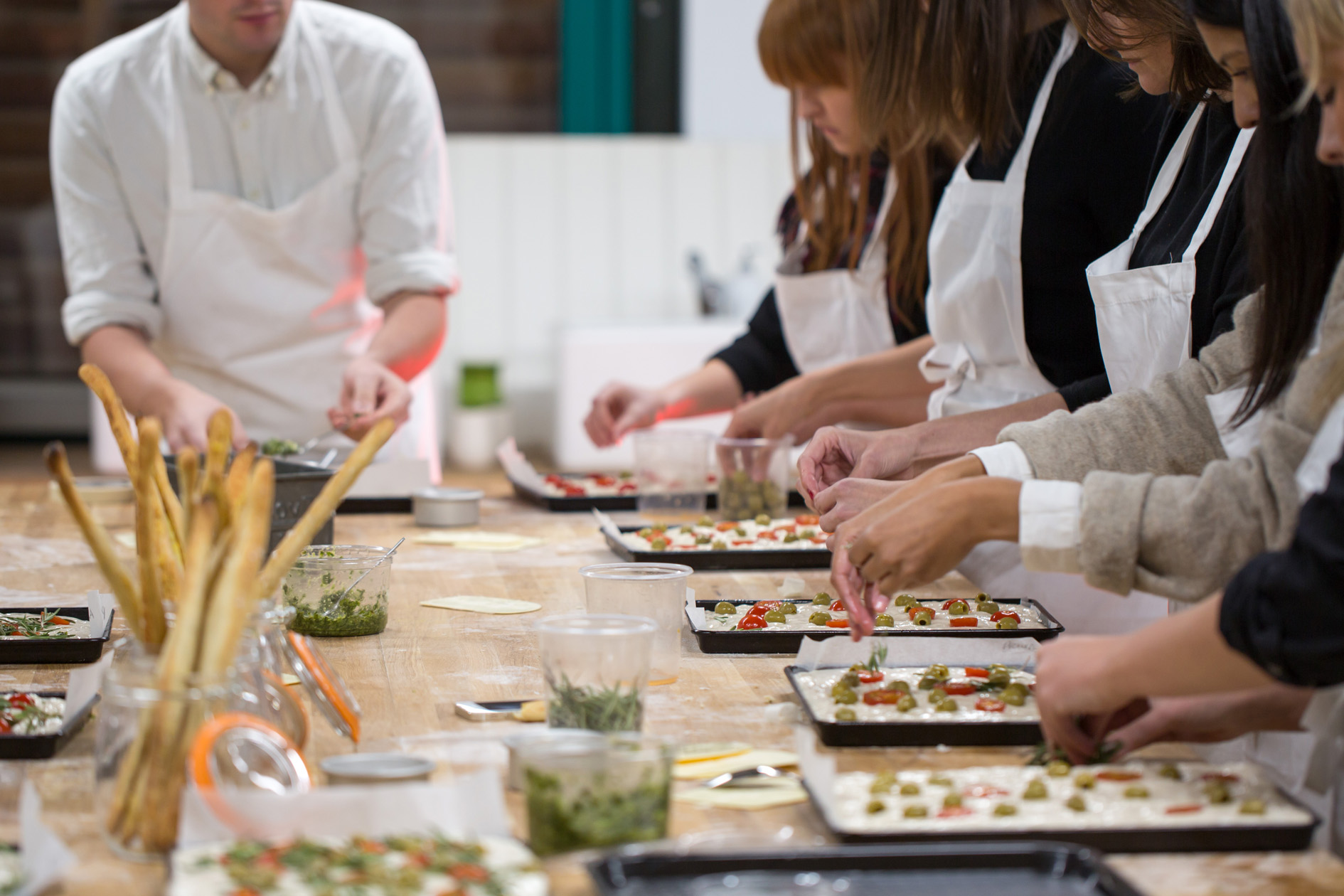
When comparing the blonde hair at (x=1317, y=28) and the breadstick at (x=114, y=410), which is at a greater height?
the blonde hair at (x=1317, y=28)

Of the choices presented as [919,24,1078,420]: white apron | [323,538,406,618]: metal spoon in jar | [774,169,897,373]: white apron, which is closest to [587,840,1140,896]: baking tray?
[323,538,406,618]: metal spoon in jar

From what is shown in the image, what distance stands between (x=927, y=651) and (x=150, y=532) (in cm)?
74

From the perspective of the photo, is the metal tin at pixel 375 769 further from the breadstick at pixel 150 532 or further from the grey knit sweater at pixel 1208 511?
the grey knit sweater at pixel 1208 511

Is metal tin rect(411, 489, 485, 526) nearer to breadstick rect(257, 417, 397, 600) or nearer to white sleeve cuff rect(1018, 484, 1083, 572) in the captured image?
breadstick rect(257, 417, 397, 600)

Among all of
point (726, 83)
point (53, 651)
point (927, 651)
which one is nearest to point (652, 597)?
point (927, 651)

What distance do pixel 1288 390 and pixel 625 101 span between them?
5.05m

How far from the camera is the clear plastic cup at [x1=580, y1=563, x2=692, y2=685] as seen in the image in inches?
56.2

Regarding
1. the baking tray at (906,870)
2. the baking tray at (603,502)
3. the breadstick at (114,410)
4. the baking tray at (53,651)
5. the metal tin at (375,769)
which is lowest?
the baking tray at (603,502)

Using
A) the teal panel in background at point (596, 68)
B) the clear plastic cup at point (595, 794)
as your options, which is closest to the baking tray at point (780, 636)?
the clear plastic cup at point (595, 794)

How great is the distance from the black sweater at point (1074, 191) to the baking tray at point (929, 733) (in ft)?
2.64

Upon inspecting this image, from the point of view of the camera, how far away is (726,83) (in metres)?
5.92

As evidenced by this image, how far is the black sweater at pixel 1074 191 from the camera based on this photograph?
6.32ft

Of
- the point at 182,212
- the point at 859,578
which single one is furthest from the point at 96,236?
the point at 859,578

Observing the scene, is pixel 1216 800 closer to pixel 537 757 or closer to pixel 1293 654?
pixel 1293 654
